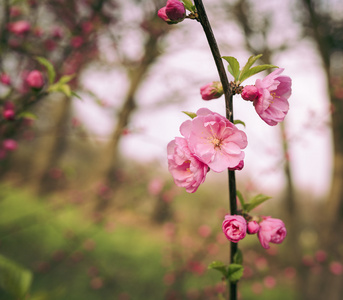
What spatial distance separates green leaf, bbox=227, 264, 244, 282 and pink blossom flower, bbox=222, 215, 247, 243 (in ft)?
0.36

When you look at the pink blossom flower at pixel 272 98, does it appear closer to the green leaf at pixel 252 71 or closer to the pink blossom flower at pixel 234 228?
the green leaf at pixel 252 71

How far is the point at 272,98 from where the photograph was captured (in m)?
0.73

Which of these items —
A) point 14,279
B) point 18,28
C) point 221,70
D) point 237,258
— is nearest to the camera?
Answer: point 221,70

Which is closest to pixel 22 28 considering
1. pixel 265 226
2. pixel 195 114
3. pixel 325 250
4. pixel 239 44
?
pixel 195 114

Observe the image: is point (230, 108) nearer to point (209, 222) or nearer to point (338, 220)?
point (338, 220)

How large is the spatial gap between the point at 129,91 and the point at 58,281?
5.25m

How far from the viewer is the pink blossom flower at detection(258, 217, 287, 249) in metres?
0.78

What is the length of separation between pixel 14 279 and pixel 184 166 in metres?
1.31

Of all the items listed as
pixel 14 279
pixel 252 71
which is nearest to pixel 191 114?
pixel 252 71

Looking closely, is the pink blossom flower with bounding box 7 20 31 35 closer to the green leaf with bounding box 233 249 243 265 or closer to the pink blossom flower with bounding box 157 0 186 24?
the pink blossom flower with bounding box 157 0 186 24

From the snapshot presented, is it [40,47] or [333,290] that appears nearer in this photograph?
[40,47]

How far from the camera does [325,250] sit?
3332mm

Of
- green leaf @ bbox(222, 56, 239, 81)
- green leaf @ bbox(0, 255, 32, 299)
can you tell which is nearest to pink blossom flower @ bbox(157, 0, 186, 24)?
green leaf @ bbox(222, 56, 239, 81)

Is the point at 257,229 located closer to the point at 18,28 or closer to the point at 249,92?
the point at 249,92
